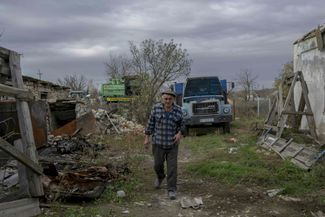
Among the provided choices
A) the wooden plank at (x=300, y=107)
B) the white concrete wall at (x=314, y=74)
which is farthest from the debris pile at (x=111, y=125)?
the white concrete wall at (x=314, y=74)

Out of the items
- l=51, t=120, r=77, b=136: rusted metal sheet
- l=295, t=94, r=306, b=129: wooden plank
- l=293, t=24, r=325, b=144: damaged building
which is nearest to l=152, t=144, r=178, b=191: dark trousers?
l=293, t=24, r=325, b=144: damaged building

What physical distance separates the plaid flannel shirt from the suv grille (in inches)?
429

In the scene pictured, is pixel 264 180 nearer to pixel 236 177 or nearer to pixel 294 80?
pixel 236 177

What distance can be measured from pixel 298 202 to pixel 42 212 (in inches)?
148

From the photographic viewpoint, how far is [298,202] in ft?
21.9

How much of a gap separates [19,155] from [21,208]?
28.4 inches

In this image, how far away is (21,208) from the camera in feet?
19.1

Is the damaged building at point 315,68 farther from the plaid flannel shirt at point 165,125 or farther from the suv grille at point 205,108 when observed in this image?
the suv grille at point 205,108

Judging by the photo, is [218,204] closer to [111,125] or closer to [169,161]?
[169,161]

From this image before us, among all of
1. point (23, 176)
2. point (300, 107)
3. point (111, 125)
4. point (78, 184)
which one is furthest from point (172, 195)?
point (111, 125)

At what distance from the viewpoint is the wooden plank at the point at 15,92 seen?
5.60 metres

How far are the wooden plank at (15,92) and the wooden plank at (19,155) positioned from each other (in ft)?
2.16

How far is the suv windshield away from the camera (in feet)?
63.7

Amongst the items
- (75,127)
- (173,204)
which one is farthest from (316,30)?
(75,127)
